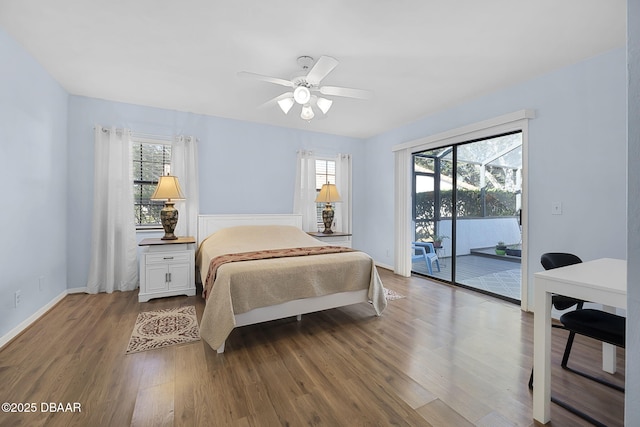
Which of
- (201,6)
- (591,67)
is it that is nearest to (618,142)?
(591,67)

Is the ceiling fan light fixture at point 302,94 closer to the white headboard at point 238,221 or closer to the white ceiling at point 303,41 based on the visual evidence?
the white ceiling at point 303,41

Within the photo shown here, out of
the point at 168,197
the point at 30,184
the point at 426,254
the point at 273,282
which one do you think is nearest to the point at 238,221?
the point at 168,197

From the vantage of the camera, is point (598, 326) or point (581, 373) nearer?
point (598, 326)

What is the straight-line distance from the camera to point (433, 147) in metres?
4.11

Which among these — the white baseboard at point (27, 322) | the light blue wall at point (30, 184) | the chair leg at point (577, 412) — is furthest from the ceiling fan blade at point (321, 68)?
the white baseboard at point (27, 322)

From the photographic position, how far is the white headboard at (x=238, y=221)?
403 cm

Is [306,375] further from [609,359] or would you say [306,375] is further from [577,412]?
[609,359]

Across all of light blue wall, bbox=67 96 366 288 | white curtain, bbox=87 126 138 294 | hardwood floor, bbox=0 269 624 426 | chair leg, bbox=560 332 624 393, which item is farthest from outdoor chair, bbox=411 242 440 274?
white curtain, bbox=87 126 138 294

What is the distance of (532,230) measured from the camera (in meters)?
2.98

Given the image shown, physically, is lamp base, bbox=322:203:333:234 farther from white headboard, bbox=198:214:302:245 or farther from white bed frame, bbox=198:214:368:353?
white bed frame, bbox=198:214:368:353

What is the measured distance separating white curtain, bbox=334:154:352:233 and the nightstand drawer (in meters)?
2.56

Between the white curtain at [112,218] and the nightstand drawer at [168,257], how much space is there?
0.55 metres

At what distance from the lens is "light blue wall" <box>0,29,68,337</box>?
224 cm

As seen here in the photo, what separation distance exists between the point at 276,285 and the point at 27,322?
2.26m
